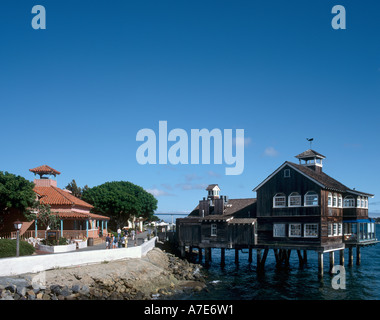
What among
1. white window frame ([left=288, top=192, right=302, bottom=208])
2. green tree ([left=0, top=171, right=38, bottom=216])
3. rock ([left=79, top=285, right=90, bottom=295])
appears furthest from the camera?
white window frame ([left=288, top=192, right=302, bottom=208])

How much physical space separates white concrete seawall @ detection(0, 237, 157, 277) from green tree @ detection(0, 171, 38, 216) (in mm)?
11423

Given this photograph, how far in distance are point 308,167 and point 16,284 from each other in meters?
34.9

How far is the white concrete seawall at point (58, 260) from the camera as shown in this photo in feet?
92.7

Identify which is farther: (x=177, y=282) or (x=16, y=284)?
(x=177, y=282)

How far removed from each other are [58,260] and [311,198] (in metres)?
25.6

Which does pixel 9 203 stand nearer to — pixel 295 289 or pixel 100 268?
pixel 100 268

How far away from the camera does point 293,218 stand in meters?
42.6

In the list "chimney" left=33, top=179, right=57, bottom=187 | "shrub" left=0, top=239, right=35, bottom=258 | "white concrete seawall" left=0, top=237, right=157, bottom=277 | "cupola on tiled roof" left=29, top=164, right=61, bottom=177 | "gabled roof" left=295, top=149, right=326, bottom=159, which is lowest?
"white concrete seawall" left=0, top=237, right=157, bottom=277

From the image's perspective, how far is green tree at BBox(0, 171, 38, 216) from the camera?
133 ft

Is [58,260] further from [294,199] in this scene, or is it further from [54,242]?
[294,199]

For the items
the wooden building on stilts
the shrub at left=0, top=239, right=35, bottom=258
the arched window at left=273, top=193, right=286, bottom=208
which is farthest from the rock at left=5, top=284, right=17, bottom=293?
the arched window at left=273, top=193, right=286, bottom=208

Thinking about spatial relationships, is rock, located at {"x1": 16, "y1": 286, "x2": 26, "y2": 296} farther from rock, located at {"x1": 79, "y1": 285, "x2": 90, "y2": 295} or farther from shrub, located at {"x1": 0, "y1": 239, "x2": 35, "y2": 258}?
shrub, located at {"x1": 0, "y1": 239, "x2": 35, "y2": 258}
